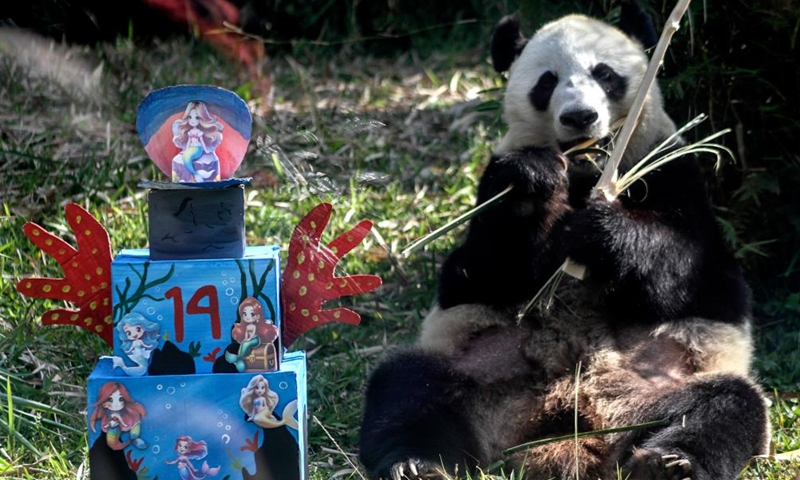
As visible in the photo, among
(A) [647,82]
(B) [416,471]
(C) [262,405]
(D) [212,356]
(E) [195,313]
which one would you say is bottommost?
(B) [416,471]

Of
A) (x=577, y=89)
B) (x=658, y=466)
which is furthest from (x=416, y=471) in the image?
(x=577, y=89)

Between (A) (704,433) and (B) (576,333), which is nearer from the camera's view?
(A) (704,433)

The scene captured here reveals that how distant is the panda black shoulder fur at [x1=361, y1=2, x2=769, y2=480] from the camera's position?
299 cm

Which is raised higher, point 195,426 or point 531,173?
point 531,173

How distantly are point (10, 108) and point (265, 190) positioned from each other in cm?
147

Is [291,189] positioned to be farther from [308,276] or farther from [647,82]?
[647,82]

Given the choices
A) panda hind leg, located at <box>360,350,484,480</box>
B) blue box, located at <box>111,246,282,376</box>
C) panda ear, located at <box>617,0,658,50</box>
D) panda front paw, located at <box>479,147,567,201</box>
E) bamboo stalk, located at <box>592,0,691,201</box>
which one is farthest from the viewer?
panda ear, located at <box>617,0,658,50</box>

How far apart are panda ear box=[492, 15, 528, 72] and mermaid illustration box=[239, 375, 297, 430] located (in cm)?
197

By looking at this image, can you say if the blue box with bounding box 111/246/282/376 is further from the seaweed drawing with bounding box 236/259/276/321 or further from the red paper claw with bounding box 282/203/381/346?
the red paper claw with bounding box 282/203/381/346

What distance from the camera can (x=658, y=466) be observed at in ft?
9.08

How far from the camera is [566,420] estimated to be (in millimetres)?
3168

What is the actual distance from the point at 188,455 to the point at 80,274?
0.53 metres

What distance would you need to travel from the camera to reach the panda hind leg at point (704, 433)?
278 cm

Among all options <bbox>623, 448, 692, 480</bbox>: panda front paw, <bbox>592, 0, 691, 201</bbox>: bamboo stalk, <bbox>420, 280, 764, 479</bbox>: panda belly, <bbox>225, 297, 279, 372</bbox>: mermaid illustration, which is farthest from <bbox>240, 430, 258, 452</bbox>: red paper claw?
<bbox>592, 0, 691, 201</bbox>: bamboo stalk
